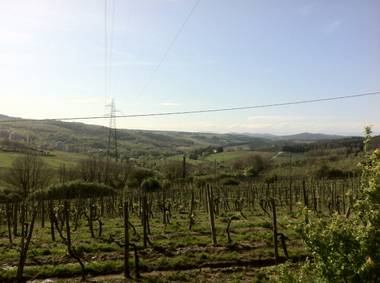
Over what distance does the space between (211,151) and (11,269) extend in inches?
4917

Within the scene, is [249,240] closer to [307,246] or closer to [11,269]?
[11,269]

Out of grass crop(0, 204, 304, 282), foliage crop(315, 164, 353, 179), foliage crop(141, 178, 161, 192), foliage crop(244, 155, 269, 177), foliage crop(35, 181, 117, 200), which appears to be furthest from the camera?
foliage crop(244, 155, 269, 177)

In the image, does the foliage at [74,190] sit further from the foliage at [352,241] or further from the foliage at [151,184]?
the foliage at [352,241]

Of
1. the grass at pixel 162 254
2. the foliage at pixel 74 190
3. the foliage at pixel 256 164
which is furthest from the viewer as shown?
the foliage at pixel 256 164

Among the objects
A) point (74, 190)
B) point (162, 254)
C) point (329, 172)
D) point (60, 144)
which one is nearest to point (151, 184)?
point (74, 190)

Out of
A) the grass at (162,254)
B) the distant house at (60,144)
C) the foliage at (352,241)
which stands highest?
the foliage at (352,241)

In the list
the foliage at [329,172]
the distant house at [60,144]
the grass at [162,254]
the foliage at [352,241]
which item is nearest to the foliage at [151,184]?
the foliage at [329,172]

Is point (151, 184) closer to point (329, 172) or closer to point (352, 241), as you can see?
point (329, 172)

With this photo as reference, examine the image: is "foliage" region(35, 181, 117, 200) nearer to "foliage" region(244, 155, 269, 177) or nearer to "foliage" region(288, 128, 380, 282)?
"foliage" region(244, 155, 269, 177)

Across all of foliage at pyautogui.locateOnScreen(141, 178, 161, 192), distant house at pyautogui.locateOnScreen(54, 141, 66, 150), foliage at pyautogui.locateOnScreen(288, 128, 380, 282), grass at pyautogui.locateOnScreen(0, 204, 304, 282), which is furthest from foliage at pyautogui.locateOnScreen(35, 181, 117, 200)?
distant house at pyautogui.locateOnScreen(54, 141, 66, 150)

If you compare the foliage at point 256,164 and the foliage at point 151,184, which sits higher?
the foliage at point 256,164

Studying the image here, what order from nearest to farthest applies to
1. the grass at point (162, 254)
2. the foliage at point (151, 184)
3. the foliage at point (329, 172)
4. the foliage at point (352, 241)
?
1. the foliage at point (352, 241)
2. the grass at point (162, 254)
3. the foliage at point (151, 184)
4. the foliage at point (329, 172)

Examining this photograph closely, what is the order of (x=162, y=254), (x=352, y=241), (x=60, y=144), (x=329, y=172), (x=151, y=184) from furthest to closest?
(x=60, y=144) < (x=329, y=172) < (x=151, y=184) < (x=162, y=254) < (x=352, y=241)

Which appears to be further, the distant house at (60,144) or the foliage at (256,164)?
the distant house at (60,144)
